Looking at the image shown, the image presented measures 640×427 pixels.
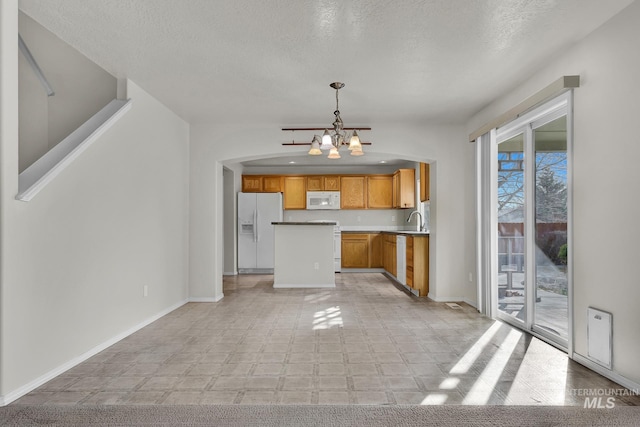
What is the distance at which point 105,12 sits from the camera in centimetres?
273

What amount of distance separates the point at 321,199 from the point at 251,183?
164 centimetres

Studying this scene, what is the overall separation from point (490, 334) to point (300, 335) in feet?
6.06

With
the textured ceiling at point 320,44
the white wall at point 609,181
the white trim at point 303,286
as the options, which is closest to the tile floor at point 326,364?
the white wall at point 609,181

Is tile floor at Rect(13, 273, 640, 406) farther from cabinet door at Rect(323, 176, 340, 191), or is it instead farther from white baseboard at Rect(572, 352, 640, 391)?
cabinet door at Rect(323, 176, 340, 191)

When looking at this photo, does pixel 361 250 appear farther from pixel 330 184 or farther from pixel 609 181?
pixel 609 181

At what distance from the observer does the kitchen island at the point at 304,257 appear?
273 inches

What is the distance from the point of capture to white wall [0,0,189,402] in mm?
2508

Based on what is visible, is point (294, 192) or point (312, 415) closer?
point (312, 415)

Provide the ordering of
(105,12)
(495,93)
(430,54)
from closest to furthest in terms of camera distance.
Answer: (105,12)
(430,54)
(495,93)

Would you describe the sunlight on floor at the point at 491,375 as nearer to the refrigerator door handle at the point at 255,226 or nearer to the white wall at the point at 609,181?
the white wall at the point at 609,181

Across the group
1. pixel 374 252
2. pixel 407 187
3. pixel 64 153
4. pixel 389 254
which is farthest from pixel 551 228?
pixel 374 252

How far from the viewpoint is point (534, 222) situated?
4.00m

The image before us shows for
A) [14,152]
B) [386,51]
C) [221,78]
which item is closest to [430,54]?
[386,51]

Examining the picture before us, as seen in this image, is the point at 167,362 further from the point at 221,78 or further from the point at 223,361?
the point at 221,78
